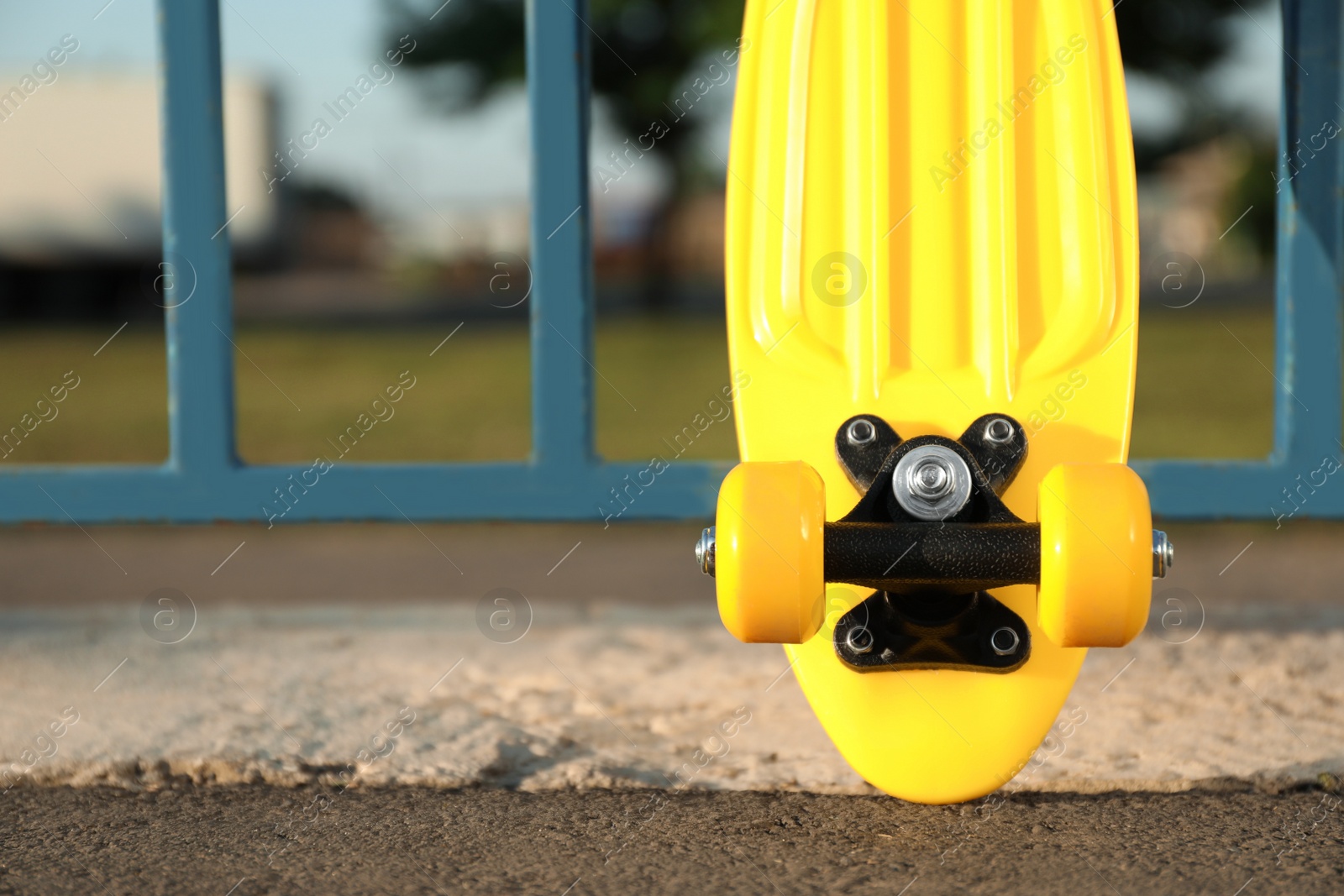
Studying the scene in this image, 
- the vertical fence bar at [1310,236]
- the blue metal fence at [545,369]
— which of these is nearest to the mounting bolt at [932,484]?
the blue metal fence at [545,369]

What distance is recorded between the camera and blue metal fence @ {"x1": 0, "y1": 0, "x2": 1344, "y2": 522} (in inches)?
92.4

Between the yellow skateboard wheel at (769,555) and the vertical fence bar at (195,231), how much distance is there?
1.35 m

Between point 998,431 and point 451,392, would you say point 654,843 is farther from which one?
point 451,392

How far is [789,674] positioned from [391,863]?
0.94m

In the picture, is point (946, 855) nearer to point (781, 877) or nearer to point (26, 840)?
point (781, 877)

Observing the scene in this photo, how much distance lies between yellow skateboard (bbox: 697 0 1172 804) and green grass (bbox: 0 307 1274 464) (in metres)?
3.75

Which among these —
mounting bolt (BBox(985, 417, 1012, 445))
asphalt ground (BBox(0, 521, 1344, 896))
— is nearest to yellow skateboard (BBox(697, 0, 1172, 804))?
mounting bolt (BBox(985, 417, 1012, 445))

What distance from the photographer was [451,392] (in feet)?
32.7

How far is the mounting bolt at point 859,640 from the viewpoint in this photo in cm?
168

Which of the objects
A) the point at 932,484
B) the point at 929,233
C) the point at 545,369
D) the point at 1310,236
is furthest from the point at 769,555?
the point at 1310,236

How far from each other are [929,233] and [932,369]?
22 centimetres

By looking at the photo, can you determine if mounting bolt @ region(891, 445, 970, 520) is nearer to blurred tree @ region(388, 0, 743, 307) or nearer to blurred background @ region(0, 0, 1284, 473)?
blurred background @ region(0, 0, 1284, 473)

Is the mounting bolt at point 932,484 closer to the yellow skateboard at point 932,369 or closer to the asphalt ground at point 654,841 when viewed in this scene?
the yellow skateboard at point 932,369

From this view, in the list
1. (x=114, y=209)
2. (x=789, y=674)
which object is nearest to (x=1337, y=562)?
(x=789, y=674)
